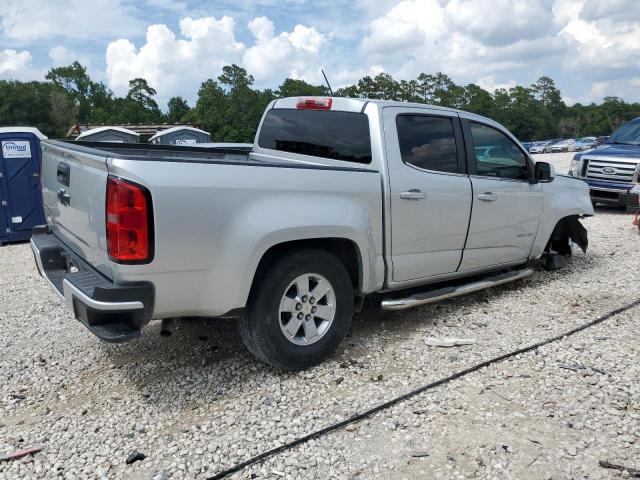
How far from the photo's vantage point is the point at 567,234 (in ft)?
21.4

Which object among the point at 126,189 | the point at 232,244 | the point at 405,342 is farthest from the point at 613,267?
the point at 126,189

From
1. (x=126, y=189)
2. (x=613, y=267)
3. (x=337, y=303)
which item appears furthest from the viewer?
(x=613, y=267)

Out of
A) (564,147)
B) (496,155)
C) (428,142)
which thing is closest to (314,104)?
(428,142)

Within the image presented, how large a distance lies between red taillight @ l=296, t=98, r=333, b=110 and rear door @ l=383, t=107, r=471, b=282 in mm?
520

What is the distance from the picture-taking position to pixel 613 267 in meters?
6.57

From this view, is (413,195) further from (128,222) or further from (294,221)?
(128,222)

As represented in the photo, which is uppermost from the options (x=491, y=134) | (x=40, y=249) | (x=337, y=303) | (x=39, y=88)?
(x=39, y=88)

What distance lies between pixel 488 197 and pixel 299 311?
2.17 meters

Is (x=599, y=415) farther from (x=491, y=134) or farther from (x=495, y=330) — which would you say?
(x=491, y=134)

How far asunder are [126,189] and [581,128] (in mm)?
105400

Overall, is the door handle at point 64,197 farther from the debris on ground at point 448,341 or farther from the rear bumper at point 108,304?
the debris on ground at point 448,341

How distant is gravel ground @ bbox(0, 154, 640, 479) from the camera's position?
282 cm

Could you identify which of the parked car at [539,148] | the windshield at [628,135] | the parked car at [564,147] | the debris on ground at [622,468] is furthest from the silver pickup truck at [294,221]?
the parked car at [564,147]

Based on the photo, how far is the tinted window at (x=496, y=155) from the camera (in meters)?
4.95
